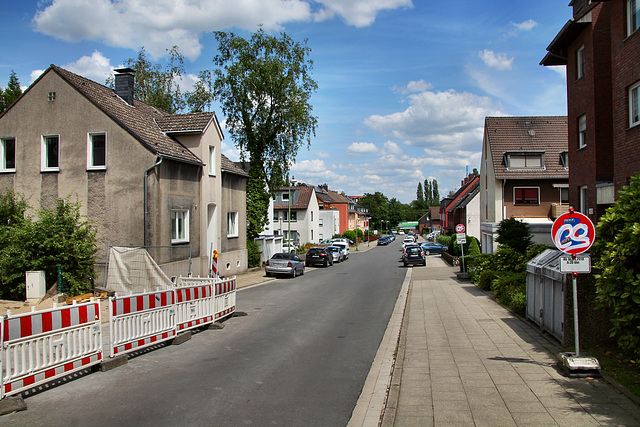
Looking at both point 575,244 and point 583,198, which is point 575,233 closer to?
point 575,244

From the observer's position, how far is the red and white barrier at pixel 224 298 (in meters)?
12.5

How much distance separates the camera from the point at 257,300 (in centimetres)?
1764

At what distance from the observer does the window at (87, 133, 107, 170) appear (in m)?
18.8

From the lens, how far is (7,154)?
20.3m

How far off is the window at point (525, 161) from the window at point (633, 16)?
2047cm

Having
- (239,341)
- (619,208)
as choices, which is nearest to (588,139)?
(619,208)

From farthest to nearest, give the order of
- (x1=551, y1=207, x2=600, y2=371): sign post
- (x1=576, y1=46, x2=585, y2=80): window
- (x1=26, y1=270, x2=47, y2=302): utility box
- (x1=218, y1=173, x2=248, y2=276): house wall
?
(x1=218, y1=173, x2=248, y2=276): house wall
(x1=576, y1=46, x2=585, y2=80): window
(x1=26, y1=270, x2=47, y2=302): utility box
(x1=551, y1=207, x2=600, y2=371): sign post

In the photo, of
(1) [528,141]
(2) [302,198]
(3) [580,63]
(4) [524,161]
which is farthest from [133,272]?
(2) [302,198]

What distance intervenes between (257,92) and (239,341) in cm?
2534

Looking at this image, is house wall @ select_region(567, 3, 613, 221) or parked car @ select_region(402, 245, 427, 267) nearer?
house wall @ select_region(567, 3, 613, 221)

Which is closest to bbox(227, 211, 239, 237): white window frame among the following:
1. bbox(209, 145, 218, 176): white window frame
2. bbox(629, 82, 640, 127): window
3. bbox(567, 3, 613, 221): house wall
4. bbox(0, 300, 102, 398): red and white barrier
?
bbox(209, 145, 218, 176): white window frame

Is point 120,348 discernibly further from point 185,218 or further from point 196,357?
point 185,218

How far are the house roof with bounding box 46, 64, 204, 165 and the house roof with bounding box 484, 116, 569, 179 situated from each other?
67.5ft

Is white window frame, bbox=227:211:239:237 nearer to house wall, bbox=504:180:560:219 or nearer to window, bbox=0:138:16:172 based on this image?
window, bbox=0:138:16:172
